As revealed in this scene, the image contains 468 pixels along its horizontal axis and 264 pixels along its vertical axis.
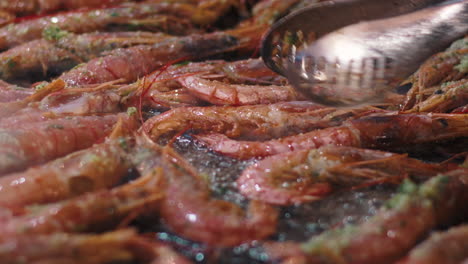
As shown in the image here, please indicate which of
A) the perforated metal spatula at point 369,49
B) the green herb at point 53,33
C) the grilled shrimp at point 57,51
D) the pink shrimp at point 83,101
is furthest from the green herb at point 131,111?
the green herb at point 53,33

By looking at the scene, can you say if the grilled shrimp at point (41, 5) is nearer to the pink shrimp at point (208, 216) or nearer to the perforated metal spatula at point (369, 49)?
the perforated metal spatula at point (369, 49)

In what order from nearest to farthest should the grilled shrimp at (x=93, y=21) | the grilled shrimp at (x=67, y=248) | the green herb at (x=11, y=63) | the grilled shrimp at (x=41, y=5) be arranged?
the grilled shrimp at (x=67, y=248) < the green herb at (x=11, y=63) < the grilled shrimp at (x=93, y=21) < the grilled shrimp at (x=41, y=5)

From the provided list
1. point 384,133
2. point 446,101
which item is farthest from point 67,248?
point 446,101

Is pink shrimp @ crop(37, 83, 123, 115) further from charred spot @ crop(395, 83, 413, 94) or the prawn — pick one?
charred spot @ crop(395, 83, 413, 94)

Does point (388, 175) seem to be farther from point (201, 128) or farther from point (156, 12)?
point (156, 12)

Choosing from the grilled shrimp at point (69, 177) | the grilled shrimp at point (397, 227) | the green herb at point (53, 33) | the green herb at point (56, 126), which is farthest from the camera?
the green herb at point (53, 33)

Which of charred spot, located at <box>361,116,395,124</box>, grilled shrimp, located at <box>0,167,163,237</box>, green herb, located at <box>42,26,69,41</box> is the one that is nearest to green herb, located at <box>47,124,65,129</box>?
grilled shrimp, located at <box>0,167,163,237</box>
